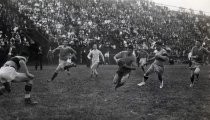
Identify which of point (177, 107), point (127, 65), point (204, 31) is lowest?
point (177, 107)

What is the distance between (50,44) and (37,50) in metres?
2.14

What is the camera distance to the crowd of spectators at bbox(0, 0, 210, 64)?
87.2 ft

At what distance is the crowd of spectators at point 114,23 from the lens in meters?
26.6

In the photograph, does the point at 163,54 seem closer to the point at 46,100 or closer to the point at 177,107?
the point at 177,107

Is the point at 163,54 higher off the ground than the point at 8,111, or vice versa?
the point at 163,54

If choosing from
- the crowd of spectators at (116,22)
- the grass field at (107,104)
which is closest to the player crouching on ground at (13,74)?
the grass field at (107,104)

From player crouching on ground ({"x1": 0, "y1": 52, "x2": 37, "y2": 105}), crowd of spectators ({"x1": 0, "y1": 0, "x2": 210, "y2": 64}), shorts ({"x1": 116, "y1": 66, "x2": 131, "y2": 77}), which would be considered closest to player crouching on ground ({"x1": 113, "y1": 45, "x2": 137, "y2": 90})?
shorts ({"x1": 116, "y1": 66, "x2": 131, "y2": 77})

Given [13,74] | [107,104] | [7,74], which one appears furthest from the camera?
[107,104]

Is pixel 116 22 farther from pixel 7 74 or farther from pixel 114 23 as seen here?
pixel 7 74

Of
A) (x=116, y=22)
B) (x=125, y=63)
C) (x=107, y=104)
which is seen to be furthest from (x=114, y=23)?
(x=107, y=104)

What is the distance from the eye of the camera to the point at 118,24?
32.2m

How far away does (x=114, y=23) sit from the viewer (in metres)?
31.9

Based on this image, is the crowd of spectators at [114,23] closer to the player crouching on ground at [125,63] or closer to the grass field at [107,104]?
the player crouching on ground at [125,63]

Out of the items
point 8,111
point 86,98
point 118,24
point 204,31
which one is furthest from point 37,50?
point 204,31
